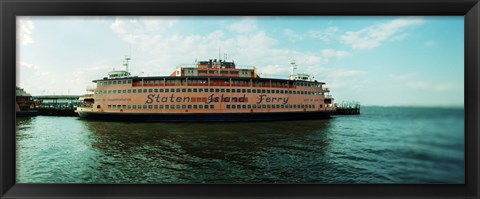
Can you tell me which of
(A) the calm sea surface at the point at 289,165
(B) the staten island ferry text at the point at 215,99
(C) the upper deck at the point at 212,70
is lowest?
(A) the calm sea surface at the point at 289,165

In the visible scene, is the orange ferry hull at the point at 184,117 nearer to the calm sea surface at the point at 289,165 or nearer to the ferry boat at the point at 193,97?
the ferry boat at the point at 193,97

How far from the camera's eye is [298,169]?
2180 mm

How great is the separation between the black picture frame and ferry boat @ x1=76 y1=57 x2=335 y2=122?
4.98 meters

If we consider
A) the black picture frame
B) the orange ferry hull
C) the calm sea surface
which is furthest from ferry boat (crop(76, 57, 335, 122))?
the black picture frame

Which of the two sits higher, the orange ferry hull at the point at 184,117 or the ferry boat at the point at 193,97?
the ferry boat at the point at 193,97

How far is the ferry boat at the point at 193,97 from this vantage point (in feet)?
21.2
